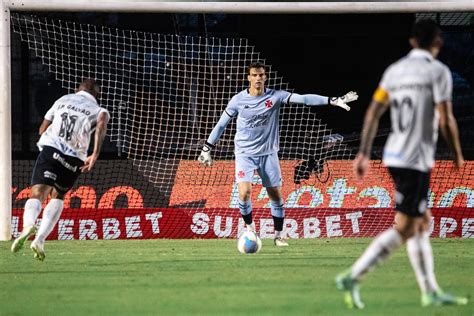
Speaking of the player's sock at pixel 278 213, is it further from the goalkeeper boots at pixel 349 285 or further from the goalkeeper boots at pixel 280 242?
the goalkeeper boots at pixel 349 285

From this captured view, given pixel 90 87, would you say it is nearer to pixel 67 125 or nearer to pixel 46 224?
pixel 67 125

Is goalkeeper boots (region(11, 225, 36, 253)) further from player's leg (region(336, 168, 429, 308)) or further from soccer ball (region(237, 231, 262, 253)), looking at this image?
player's leg (region(336, 168, 429, 308))

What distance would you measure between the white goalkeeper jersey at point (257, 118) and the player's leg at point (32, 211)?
9.32 feet

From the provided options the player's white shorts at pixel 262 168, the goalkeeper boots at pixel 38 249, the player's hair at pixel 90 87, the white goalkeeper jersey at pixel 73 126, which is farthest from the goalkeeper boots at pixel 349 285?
the player's white shorts at pixel 262 168

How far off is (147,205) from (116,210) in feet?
1.77

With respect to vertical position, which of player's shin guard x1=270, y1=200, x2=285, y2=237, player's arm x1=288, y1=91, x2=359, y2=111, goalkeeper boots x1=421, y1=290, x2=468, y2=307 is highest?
player's arm x1=288, y1=91, x2=359, y2=111

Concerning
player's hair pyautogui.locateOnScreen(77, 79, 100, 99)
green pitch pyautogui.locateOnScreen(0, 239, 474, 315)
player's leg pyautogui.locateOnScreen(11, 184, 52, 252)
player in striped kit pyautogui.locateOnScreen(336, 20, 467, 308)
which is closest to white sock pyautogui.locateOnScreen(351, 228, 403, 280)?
player in striped kit pyautogui.locateOnScreen(336, 20, 467, 308)

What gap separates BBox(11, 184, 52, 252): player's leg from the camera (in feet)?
40.1

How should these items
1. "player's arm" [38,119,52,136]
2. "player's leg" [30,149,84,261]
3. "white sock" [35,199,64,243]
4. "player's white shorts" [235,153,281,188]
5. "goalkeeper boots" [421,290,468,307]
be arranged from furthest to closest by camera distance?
"player's white shorts" [235,153,281,188], "player's arm" [38,119,52,136], "player's leg" [30,149,84,261], "white sock" [35,199,64,243], "goalkeeper boots" [421,290,468,307]

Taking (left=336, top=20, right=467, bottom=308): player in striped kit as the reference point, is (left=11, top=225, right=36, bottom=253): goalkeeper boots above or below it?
below

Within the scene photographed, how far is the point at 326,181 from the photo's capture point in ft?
56.2

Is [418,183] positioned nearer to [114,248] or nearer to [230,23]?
[114,248]

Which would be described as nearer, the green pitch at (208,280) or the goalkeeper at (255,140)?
the green pitch at (208,280)

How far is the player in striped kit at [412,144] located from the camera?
802 centimetres
